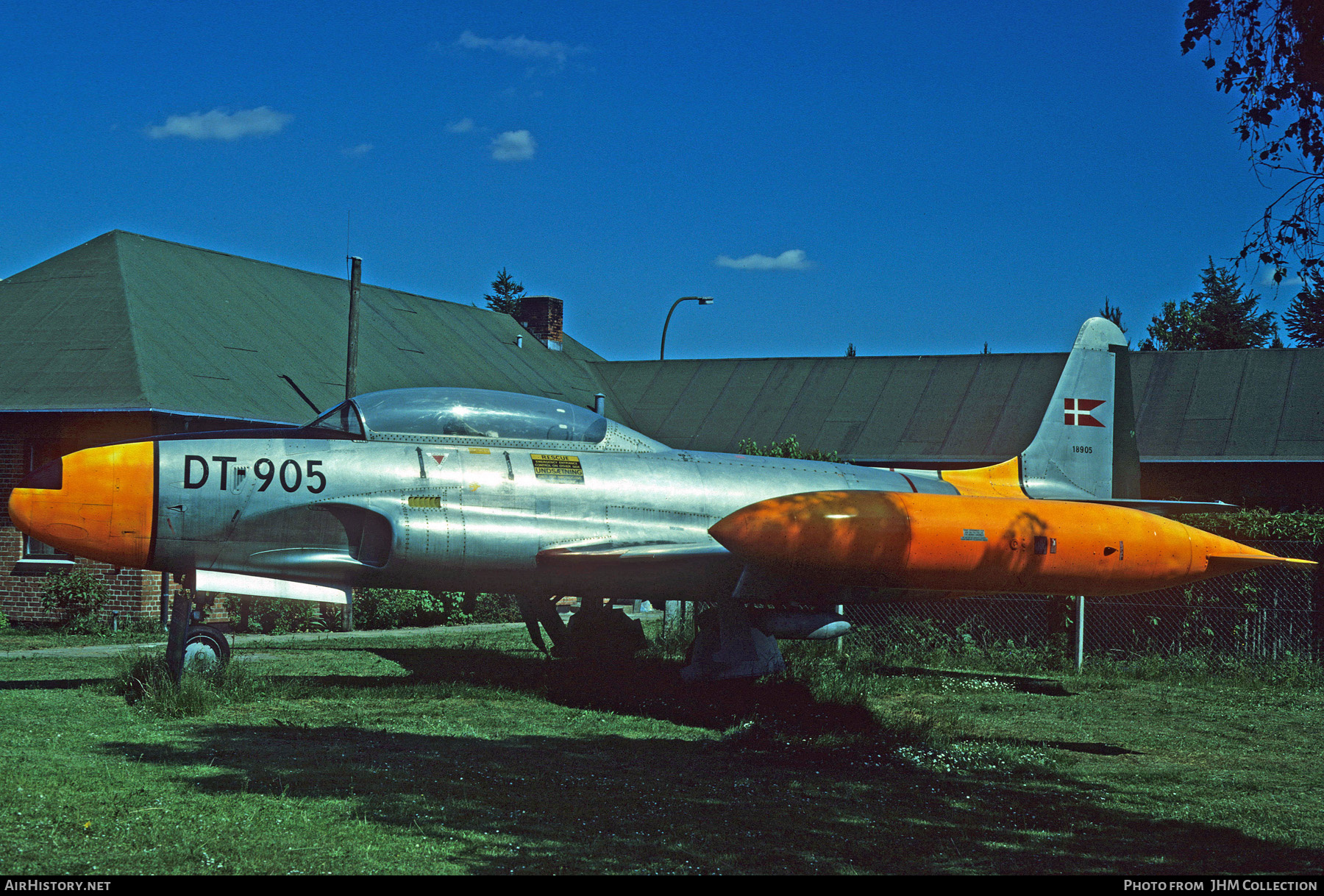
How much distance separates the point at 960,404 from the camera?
32312mm

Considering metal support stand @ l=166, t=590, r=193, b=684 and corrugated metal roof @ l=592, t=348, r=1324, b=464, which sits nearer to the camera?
metal support stand @ l=166, t=590, r=193, b=684

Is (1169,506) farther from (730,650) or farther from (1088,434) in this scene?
(730,650)

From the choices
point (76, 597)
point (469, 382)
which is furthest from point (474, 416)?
point (469, 382)

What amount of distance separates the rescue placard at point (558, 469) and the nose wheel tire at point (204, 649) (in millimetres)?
3529

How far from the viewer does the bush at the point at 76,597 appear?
20.5m

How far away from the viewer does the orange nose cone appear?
10.8 meters

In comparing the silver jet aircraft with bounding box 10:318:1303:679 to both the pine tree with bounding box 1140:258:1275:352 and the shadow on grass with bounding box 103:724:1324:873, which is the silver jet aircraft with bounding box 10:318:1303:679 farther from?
the pine tree with bounding box 1140:258:1275:352

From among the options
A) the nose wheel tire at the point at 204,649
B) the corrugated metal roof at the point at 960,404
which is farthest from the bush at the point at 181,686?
the corrugated metal roof at the point at 960,404

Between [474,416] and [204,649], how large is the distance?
3487mm

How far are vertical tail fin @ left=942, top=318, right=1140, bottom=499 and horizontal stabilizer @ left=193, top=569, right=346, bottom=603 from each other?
853 cm

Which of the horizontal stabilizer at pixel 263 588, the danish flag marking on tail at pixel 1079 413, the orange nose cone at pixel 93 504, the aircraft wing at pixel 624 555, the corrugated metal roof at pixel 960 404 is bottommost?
the horizontal stabilizer at pixel 263 588

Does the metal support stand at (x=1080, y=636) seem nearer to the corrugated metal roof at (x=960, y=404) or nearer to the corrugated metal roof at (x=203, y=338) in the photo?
the corrugated metal roof at (x=960, y=404)

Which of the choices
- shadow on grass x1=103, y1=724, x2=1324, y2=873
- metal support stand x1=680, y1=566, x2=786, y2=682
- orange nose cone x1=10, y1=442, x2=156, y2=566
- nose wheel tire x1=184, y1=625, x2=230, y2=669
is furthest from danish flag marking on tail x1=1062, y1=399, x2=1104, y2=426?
orange nose cone x1=10, y1=442, x2=156, y2=566
